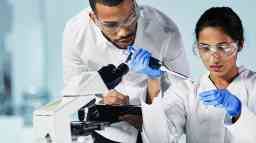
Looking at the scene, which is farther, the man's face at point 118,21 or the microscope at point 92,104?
the man's face at point 118,21

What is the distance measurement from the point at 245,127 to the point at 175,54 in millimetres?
410

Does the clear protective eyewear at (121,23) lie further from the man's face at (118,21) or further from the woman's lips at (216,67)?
the woman's lips at (216,67)

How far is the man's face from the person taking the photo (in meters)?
1.70

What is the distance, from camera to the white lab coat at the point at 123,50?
1.77m

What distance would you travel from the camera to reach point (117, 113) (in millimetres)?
1786

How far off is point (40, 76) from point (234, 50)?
0.84 m

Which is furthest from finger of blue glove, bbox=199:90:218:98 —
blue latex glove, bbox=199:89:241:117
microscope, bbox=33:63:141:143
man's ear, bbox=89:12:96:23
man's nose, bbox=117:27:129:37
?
man's ear, bbox=89:12:96:23

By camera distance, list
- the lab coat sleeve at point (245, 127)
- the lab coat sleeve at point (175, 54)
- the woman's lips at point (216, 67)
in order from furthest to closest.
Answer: the lab coat sleeve at point (175, 54), the woman's lips at point (216, 67), the lab coat sleeve at point (245, 127)

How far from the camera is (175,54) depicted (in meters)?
1.77

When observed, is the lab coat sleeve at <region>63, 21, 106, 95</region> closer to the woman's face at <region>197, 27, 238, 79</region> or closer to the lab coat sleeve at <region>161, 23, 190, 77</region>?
the lab coat sleeve at <region>161, 23, 190, 77</region>

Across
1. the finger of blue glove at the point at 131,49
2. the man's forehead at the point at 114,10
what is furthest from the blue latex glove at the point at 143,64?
the man's forehead at the point at 114,10

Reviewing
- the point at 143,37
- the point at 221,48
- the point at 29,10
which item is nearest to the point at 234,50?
the point at 221,48

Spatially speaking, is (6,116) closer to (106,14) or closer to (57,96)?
(57,96)

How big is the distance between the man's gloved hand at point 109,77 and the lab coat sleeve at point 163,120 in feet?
0.53
